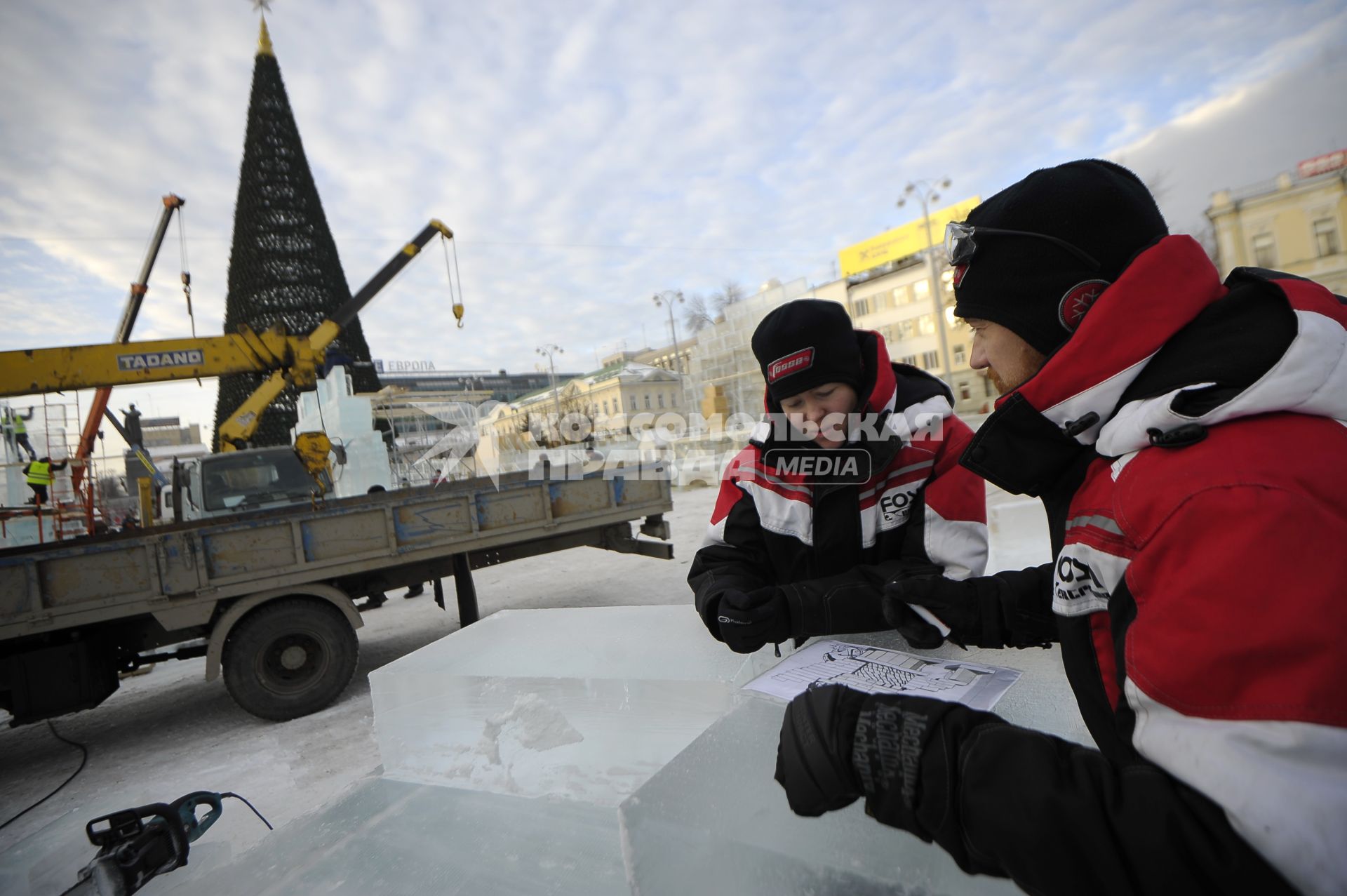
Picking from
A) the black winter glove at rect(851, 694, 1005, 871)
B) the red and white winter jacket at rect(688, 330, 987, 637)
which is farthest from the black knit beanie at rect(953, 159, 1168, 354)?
the red and white winter jacket at rect(688, 330, 987, 637)

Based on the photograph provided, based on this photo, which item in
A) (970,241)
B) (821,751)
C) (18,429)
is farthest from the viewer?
(18,429)

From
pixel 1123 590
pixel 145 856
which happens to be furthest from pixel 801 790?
pixel 145 856

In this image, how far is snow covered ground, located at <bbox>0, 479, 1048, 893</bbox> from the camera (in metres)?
3.48

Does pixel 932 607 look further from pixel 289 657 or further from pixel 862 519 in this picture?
pixel 289 657

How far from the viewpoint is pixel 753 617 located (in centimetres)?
183

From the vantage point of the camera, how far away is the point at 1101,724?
3.13 ft

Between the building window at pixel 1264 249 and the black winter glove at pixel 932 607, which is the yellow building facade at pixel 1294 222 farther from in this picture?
the black winter glove at pixel 932 607

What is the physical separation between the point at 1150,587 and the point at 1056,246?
0.58 meters

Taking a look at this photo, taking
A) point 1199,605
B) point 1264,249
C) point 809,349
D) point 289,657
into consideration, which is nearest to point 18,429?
point 289,657

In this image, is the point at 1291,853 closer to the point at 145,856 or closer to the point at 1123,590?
the point at 1123,590

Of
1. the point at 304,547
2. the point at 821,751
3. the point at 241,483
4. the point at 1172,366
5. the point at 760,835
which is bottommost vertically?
the point at 760,835

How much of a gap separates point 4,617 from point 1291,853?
6.15 m

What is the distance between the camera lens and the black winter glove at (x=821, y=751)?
0.96m

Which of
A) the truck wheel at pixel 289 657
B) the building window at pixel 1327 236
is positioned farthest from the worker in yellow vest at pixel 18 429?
the building window at pixel 1327 236
